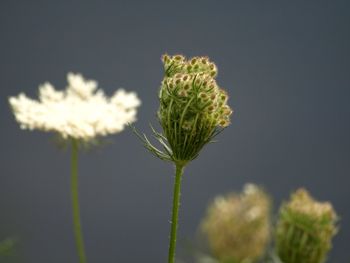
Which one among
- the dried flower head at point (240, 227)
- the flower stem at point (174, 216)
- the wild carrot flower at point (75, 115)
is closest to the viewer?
the flower stem at point (174, 216)

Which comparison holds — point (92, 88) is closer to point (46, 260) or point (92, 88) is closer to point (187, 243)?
point (187, 243)

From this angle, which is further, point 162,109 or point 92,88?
point 92,88

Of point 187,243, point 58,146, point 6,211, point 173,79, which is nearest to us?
point 173,79

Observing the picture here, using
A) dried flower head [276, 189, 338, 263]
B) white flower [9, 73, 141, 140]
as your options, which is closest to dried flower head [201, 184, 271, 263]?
dried flower head [276, 189, 338, 263]

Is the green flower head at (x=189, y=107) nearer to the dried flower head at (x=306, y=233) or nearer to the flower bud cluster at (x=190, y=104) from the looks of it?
the flower bud cluster at (x=190, y=104)

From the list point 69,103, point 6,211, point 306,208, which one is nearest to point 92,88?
point 69,103

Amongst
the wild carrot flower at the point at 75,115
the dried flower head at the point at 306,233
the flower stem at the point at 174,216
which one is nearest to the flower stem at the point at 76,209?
the wild carrot flower at the point at 75,115

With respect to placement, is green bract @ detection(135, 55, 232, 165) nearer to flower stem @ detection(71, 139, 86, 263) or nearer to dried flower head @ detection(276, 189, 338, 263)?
flower stem @ detection(71, 139, 86, 263)
